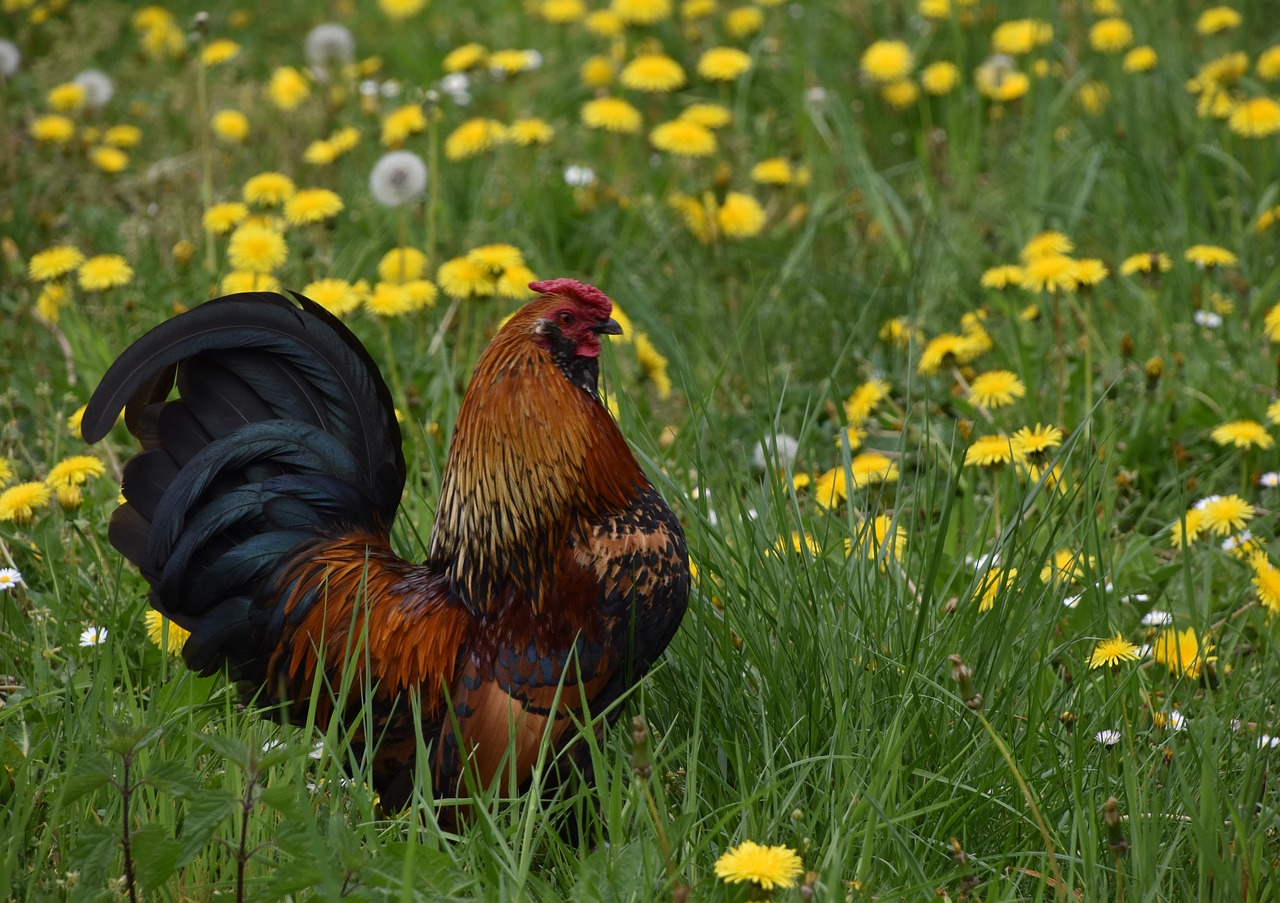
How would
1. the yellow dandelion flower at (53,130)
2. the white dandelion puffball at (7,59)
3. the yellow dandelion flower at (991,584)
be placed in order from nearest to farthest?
1. the yellow dandelion flower at (991,584)
2. the yellow dandelion flower at (53,130)
3. the white dandelion puffball at (7,59)

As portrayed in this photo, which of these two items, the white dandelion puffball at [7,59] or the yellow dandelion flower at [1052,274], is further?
the white dandelion puffball at [7,59]

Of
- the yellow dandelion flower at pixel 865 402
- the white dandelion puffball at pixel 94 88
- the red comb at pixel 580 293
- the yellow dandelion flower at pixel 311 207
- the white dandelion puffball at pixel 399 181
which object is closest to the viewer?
the red comb at pixel 580 293

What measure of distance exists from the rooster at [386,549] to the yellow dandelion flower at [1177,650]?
113 cm

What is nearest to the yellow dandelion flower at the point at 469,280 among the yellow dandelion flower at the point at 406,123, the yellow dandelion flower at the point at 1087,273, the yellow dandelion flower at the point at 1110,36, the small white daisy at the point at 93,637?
the yellow dandelion flower at the point at 406,123

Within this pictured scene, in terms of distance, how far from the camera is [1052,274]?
3.92 meters

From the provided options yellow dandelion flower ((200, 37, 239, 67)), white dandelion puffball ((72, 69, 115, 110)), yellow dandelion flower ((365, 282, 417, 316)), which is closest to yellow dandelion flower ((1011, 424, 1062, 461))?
yellow dandelion flower ((365, 282, 417, 316))

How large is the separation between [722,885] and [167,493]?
1433mm

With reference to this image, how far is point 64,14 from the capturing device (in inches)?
277

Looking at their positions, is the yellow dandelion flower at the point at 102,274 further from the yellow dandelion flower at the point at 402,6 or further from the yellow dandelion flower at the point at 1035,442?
the yellow dandelion flower at the point at 402,6

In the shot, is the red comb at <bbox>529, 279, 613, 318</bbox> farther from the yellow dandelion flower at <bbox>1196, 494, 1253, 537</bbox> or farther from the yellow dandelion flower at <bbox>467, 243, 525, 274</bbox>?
the yellow dandelion flower at <bbox>1196, 494, 1253, 537</bbox>

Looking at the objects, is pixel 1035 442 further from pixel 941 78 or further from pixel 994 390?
pixel 941 78

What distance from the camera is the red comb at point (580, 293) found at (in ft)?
9.42

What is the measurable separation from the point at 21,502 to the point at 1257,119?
4.42m

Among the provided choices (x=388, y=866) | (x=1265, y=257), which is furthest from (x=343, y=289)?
(x=1265, y=257)
